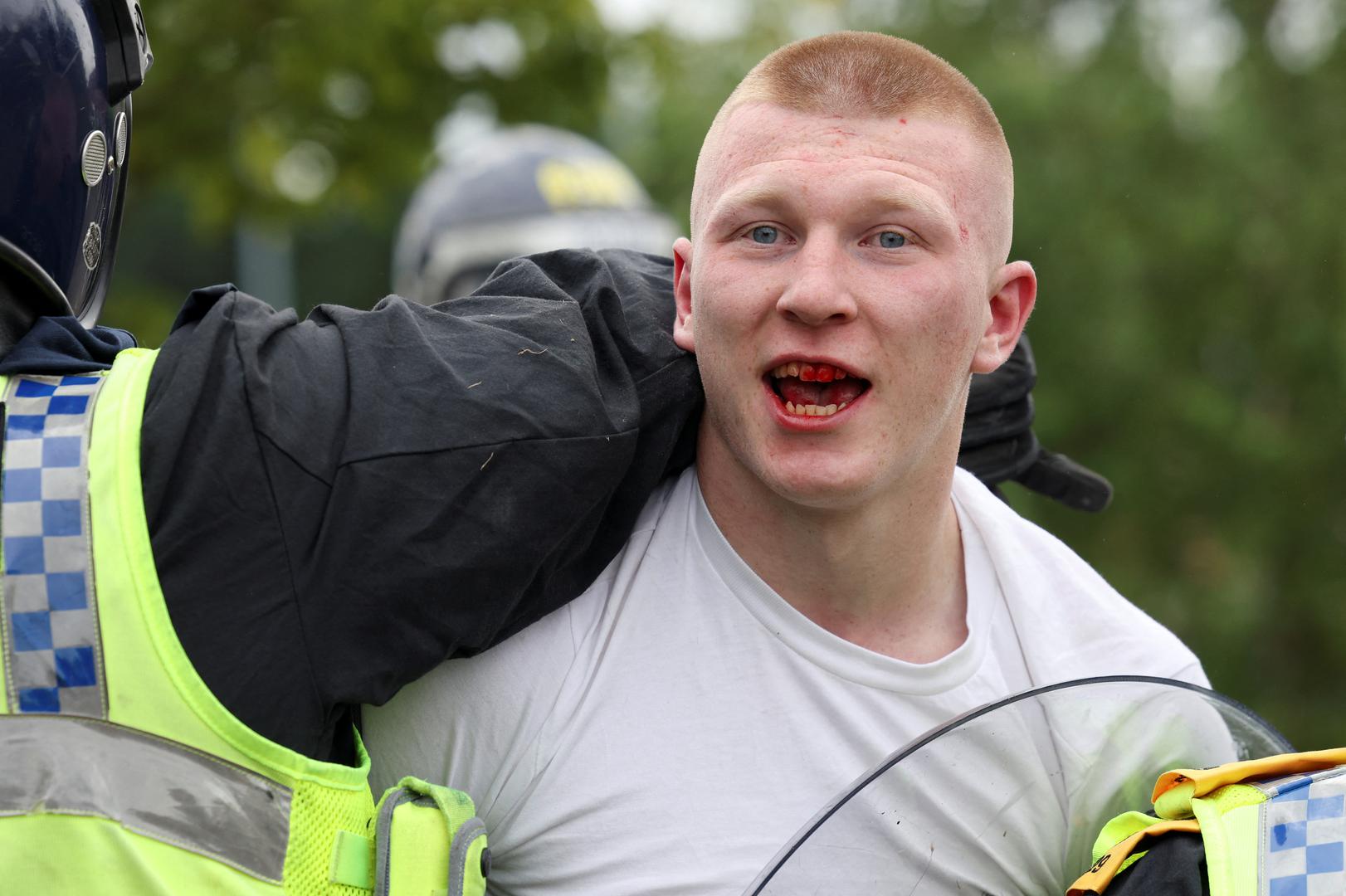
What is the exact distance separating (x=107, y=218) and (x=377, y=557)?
3.03ft

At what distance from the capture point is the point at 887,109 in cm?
313

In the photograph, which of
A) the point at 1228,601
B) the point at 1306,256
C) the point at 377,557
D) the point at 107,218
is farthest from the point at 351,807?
the point at 1306,256

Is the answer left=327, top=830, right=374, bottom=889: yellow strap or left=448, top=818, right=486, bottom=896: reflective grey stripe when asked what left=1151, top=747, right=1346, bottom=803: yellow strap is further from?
left=327, top=830, right=374, bottom=889: yellow strap

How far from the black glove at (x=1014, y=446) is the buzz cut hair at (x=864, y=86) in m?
0.66

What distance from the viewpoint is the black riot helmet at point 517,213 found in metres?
9.42

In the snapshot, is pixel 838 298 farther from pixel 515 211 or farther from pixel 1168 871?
pixel 515 211

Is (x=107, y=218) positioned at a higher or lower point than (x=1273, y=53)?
higher

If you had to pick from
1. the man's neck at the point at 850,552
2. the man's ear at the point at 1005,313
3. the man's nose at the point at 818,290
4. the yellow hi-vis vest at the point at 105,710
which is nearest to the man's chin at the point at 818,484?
the man's neck at the point at 850,552

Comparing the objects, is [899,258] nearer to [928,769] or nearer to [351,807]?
[928,769]

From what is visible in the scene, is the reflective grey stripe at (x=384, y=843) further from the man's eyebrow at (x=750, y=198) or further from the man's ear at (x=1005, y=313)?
the man's ear at (x=1005, y=313)

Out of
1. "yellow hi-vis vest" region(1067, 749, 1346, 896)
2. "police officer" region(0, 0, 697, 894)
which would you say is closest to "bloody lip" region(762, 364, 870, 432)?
"police officer" region(0, 0, 697, 894)

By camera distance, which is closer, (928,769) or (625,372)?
(928,769)

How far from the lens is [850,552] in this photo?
3.25 metres

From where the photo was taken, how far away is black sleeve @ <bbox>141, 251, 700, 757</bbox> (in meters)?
2.51
